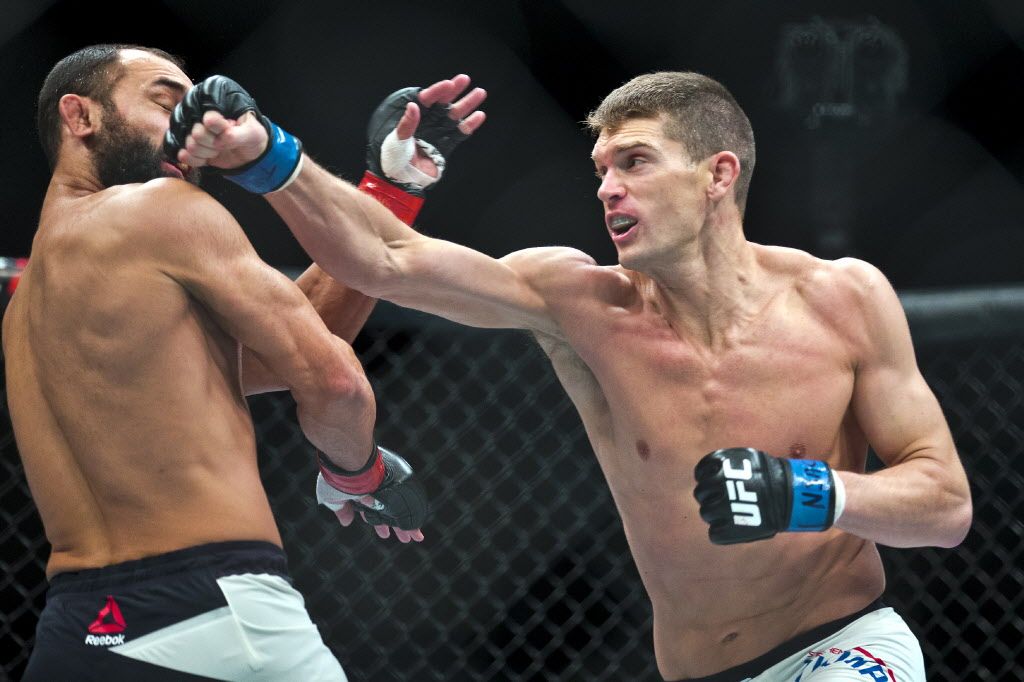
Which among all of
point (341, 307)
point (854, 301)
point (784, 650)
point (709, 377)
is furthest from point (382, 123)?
point (784, 650)

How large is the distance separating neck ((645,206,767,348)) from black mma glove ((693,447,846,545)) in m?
0.41

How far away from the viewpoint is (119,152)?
5.78 ft

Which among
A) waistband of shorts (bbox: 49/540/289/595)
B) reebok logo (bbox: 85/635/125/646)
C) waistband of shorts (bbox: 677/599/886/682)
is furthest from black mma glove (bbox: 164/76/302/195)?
waistband of shorts (bbox: 677/599/886/682)

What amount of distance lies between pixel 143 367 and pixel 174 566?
0.26m

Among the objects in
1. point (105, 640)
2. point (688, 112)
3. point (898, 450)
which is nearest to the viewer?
point (105, 640)

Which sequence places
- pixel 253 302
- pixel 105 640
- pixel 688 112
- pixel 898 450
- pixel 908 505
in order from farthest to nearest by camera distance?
pixel 688 112
pixel 898 450
pixel 908 505
pixel 253 302
pixel 105 640

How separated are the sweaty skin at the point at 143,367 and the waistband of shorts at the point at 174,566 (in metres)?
0.01

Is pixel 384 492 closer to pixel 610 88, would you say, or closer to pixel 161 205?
pixel 161 205

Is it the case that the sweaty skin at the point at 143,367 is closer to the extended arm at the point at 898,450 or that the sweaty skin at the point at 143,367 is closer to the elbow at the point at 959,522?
the extended arm at the point at 898,450

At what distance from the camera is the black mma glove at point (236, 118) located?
5.09 feet

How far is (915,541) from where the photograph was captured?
1.94 m

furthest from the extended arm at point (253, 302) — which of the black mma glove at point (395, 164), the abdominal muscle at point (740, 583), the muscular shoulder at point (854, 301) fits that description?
the muscular shoulder at point (854, 301)

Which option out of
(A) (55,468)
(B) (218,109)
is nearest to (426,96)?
(B) (218,109)

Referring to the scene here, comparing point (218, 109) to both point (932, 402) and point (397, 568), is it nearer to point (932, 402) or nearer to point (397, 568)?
point (932, 402)
